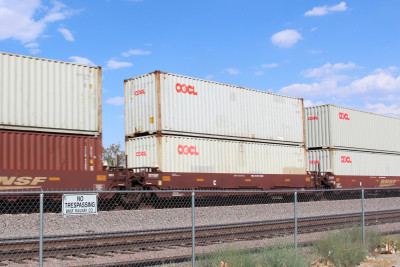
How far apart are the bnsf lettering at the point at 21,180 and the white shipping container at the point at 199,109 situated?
5414mm

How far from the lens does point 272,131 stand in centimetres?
2127

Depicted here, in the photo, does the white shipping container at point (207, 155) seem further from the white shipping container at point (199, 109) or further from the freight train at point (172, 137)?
the white shipping container at point (199, 109)

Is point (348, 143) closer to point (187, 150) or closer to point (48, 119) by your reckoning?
point (187, 150)

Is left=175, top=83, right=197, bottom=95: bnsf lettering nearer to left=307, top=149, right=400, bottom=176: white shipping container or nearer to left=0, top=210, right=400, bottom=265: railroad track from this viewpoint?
left=0, top=210, right=400, bottom=265: railroad track

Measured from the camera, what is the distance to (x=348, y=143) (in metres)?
25.7

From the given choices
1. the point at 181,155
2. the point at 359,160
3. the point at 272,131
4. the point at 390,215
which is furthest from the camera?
the point at 359,160

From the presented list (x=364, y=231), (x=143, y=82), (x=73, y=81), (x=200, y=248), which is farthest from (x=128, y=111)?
(x=364, y=231)

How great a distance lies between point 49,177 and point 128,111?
250 inches

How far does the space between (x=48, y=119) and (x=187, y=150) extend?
5823mm

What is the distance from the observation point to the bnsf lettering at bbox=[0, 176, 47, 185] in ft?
40.5

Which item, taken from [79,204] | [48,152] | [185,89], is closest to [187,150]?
[185,89]

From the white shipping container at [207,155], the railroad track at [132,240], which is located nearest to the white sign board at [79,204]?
the railroad track at [132,240]

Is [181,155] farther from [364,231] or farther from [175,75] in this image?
[364,231]

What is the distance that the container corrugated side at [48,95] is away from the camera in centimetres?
1323
